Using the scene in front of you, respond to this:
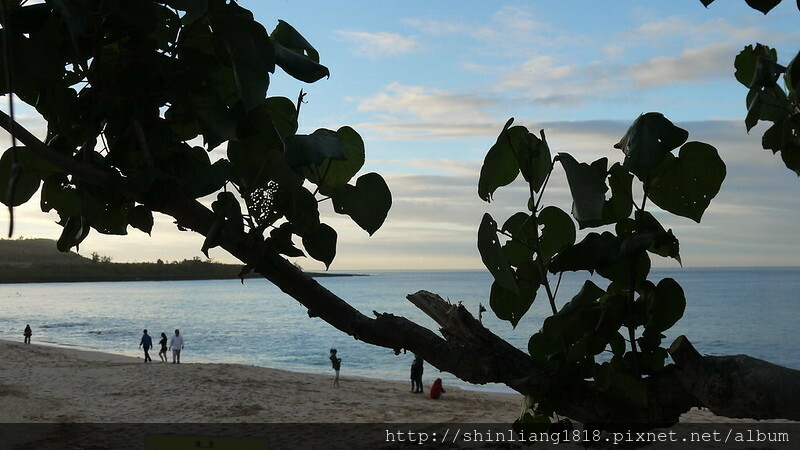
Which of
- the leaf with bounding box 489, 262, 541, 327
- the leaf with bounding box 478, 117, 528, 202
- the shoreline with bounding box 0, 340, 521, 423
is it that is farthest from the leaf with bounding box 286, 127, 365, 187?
the shoreline with bounding box 0, 340, 521, 423

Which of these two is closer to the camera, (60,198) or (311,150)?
(311,150)

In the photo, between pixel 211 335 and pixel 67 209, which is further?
pixel 211 335

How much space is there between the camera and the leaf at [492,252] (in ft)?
3.55

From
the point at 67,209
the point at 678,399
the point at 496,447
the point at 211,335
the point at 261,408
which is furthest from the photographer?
the point at 211,335

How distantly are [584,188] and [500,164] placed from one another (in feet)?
0.60

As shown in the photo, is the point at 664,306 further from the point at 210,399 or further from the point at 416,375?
the point at 416,375

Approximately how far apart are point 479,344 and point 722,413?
1.40 ft

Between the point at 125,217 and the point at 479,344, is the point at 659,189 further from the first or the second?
the point at 125,217

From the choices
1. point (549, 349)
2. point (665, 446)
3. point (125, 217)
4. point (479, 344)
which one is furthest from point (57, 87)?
point (665, 446)

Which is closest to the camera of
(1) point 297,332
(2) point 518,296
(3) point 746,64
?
(2) point 518,296

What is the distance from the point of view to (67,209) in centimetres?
148

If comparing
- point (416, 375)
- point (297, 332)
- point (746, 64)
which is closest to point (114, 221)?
point (746, 64)

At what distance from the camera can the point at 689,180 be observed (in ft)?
3.80

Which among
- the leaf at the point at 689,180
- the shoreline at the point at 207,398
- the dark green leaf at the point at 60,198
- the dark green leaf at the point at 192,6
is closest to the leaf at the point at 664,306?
the leaf at the point at 689,180
